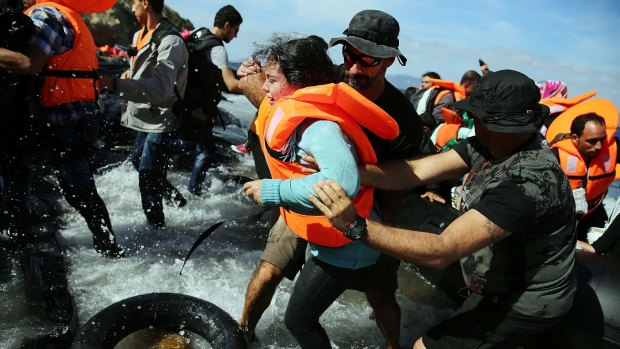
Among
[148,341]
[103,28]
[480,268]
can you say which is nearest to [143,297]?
[148,341]

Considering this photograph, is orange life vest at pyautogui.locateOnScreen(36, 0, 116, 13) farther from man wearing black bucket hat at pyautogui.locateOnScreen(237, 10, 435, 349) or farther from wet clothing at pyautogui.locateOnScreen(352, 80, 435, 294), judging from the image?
wet clothing at pyautogui.locateOnScreen(352, 80, 435, 294)

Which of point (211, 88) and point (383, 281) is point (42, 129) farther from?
point (383, 281)

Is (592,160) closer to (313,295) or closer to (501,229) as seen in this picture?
→ (501,229)

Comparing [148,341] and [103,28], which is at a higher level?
[148,341]

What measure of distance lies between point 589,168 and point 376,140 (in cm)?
261

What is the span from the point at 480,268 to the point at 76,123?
9.56ft

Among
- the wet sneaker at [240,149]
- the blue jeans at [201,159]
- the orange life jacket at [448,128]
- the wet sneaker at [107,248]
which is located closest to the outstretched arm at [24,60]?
the wet sneaker at [107,248]

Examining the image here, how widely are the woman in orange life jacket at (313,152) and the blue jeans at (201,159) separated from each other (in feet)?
11.2

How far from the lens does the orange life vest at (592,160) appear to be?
13.1 ft

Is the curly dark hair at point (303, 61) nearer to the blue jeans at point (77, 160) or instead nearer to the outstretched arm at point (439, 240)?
the outstretched arm at point (439, 240)

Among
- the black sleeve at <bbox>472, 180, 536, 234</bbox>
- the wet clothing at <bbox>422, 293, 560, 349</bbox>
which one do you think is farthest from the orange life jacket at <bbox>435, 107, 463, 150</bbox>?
the black sleeve at <bbox>472, 180, 536, 234</bbox>

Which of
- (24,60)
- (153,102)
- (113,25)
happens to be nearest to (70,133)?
(24,60)

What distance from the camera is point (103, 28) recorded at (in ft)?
79.4

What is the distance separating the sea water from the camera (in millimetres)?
3266
